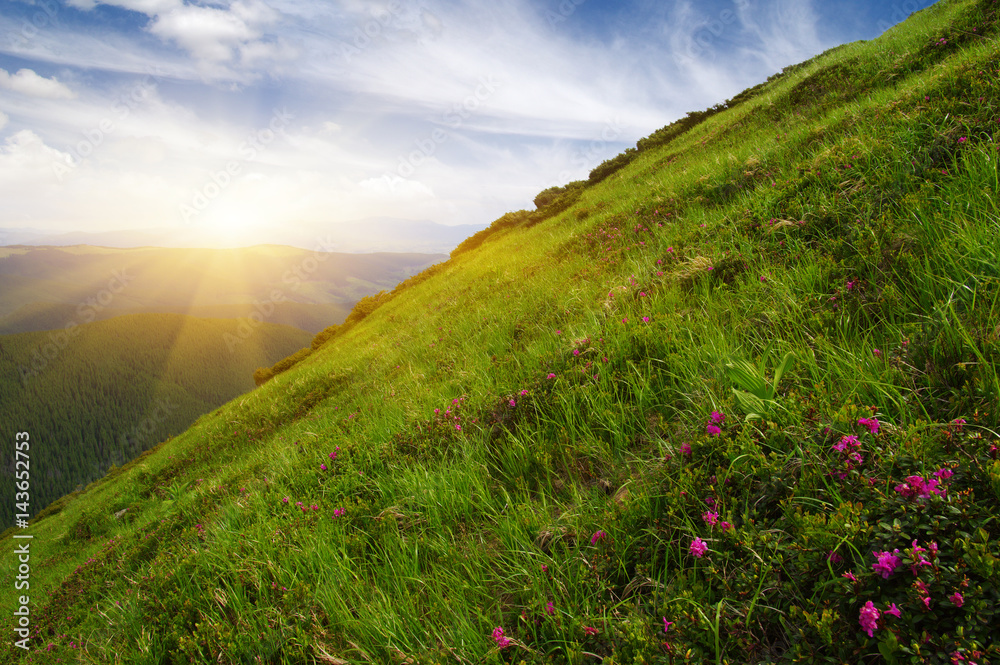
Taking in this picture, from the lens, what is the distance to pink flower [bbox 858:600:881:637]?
1.49 m

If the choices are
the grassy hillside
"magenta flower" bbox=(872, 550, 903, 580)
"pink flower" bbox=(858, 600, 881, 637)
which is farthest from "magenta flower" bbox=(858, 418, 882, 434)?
"pink flower" bbox=(858, 600, 881, 637)

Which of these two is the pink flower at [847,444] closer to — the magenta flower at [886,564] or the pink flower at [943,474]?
the pink flower at [943,474]

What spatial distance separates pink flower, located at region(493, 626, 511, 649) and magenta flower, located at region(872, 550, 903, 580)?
1.70 meters

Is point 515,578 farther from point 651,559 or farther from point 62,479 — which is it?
point 62,479

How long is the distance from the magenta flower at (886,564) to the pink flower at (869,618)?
0.15 metres

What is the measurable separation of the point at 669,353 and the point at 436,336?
6546 millimetres

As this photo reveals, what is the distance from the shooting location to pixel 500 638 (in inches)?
87.7

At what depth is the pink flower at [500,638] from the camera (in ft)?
7.27

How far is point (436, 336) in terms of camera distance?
9594mm

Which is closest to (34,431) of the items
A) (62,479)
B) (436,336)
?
(62,479)

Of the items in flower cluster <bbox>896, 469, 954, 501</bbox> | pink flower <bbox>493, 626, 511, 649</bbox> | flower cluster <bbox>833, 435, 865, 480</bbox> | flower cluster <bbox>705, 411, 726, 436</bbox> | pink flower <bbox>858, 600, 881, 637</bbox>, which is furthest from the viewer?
flower cluster <bbox>705, 411, 726, 436</bbox>

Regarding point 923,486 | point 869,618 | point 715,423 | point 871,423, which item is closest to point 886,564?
point 869,618

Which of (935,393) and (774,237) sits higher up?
(774,237)

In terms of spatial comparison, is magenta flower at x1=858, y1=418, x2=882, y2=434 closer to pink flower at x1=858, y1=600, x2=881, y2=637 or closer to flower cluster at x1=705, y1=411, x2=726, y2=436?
flower cluster at x1=705, y1=411, x2=726, y2=436
